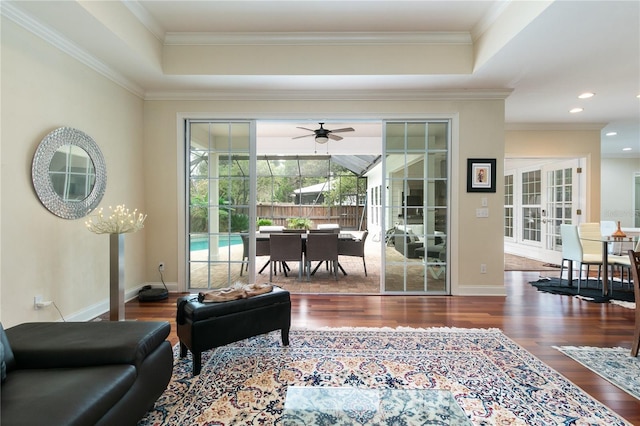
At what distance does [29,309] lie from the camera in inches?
103

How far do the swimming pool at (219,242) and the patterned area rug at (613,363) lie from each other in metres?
3.60

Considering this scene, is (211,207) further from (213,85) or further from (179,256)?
(213,85)

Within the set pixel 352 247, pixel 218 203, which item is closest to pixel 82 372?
pixel 218 203

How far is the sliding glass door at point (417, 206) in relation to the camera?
430 cm

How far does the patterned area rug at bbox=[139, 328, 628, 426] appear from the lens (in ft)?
5.98

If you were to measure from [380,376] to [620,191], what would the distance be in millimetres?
10213

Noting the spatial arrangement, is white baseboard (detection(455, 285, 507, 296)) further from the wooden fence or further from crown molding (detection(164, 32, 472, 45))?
the wooden fence

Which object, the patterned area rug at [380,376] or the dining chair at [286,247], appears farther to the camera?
the dining chair at [286,247]

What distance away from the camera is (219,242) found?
4375mm

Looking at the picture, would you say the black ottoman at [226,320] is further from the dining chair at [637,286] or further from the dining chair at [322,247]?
the dining chair at [637,286]

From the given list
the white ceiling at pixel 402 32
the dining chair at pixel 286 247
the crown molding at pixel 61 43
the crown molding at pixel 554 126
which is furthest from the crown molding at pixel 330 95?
the crown molding at pixel 554 126

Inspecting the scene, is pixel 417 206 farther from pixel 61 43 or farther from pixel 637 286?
pixel 61 43

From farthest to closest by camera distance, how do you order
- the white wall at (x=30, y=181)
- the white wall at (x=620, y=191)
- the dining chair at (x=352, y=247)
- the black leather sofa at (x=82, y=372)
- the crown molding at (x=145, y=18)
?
the white wall at (x=620, y=191)
the dining chair at (x=352, y=247)
the crown molding at (x=145, y=18)
the white wall at (x=30, y=181)
the black leather sofa at (x=82, y=372)

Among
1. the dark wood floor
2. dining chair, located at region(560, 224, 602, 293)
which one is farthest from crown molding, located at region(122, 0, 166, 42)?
dining chair, located at region(560, 224, 602, 293)
